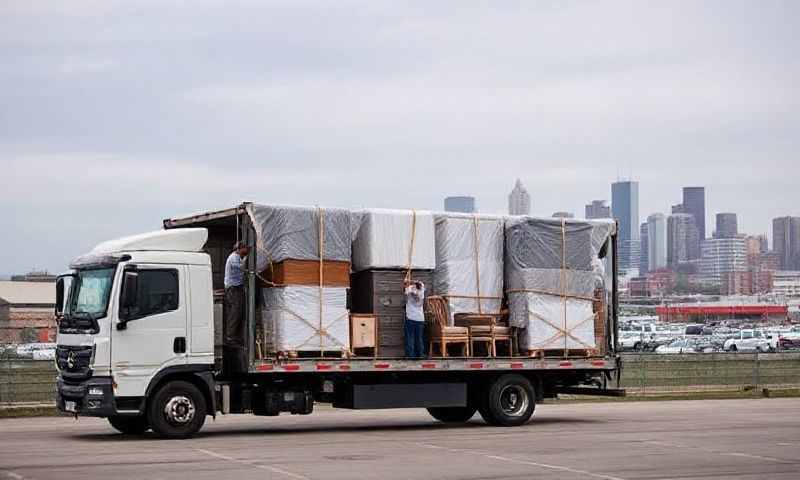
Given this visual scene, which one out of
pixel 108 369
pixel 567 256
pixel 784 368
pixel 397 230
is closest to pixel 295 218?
pixel 397 230

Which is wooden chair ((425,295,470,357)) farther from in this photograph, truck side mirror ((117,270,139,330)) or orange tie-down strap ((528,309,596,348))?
truck side mirror ((117,270,139,330))

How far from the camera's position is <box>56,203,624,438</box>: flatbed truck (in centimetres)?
2061

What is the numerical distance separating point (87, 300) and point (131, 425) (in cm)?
238

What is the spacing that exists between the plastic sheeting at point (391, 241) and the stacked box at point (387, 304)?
0.19 meters

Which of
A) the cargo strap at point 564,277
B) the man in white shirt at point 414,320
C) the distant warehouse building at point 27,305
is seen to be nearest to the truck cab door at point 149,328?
the man in white shirt at point 414,320

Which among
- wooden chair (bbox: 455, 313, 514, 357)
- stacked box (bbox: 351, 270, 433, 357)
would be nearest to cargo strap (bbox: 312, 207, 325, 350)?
stacked box (bbox: 351, 270, 433, 357)

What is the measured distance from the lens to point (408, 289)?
22.7 m

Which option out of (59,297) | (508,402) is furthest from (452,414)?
(59,297)

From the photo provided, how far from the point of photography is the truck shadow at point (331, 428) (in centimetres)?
2188

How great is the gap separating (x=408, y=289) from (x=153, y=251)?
441cm

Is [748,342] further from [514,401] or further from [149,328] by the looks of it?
[149,328]

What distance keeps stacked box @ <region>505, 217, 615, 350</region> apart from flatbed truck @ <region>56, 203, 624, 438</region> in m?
1.21

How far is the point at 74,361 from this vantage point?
68.6 ft

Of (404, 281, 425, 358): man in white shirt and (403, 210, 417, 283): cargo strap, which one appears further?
(403, 210, 417, 283): cargo strap
